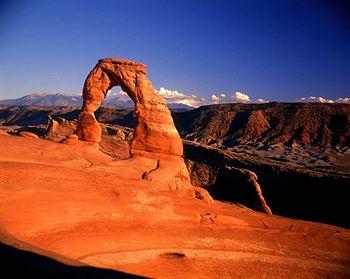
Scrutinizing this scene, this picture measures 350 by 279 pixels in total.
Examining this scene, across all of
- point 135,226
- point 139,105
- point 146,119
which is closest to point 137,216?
point 135,226

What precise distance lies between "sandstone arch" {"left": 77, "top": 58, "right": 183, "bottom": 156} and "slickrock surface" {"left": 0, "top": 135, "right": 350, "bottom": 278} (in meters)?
1.66

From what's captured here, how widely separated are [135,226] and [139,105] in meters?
6.11

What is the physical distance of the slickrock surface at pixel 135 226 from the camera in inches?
324

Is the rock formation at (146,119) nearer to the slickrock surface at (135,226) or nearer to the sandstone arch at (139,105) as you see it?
the sandstone arch at (139,105)

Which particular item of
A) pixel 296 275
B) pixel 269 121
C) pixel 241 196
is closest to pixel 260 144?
pixel 269 121

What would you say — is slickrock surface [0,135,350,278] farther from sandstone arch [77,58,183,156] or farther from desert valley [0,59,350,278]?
sandstone arch [77,58,183,156]

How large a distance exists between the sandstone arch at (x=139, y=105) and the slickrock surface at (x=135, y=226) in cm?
166

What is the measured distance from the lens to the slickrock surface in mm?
8227

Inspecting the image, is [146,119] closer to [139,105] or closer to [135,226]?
[139,105]

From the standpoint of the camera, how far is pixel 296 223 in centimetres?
1293

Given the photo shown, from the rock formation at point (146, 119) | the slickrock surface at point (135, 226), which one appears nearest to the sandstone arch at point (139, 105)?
the rock formation at point (146, 119)

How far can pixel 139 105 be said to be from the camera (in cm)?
1415

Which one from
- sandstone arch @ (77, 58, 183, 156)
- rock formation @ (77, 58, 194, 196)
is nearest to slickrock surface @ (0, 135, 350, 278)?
rock formation @ (77, 58, 194, 196)

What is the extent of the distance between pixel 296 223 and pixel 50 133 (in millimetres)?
21222
